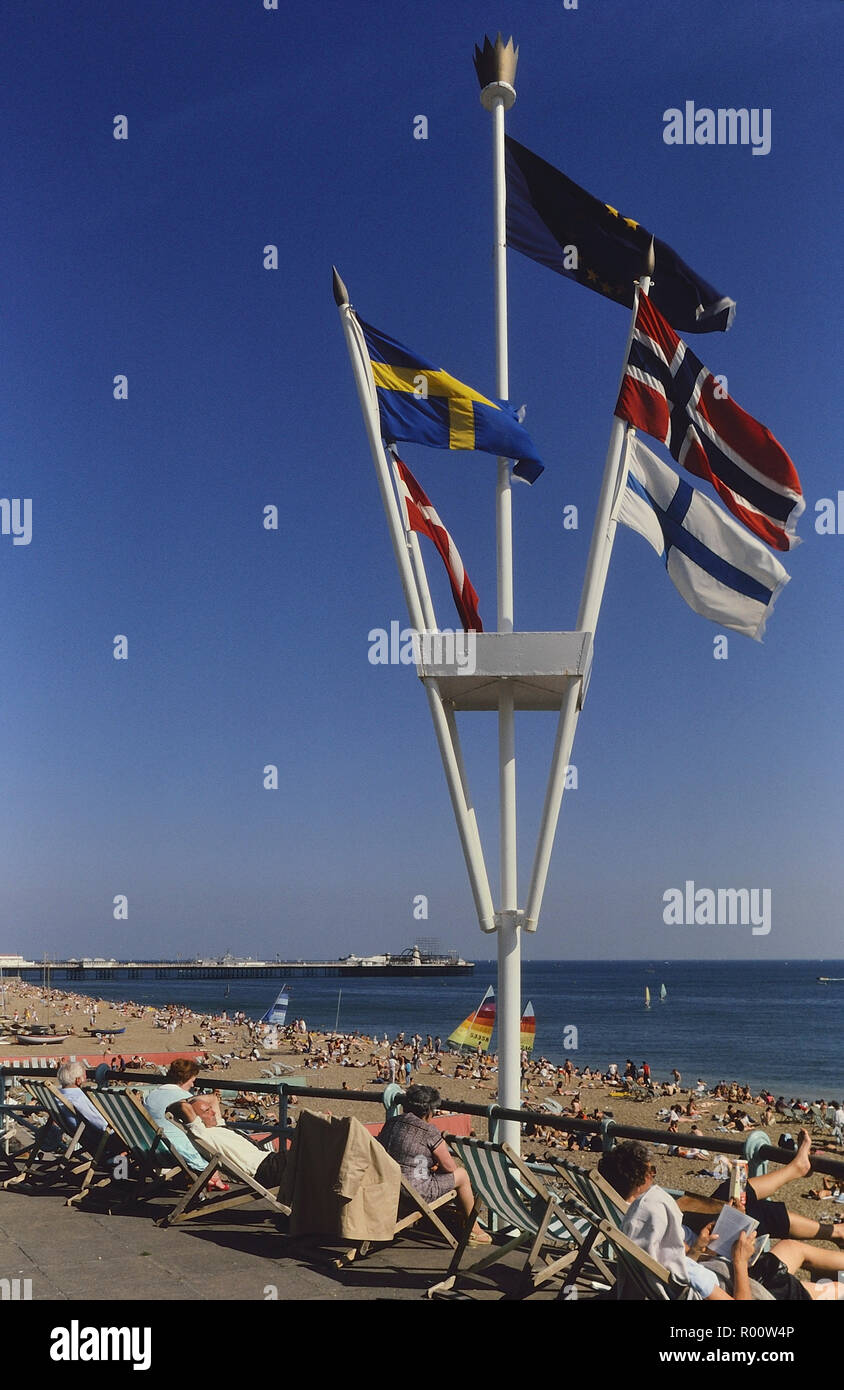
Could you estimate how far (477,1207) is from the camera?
547 centimetres

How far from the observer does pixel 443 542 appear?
25.8 ft

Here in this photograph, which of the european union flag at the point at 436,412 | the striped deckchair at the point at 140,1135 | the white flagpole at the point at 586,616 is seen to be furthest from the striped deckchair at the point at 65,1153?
the european union flag at the point at 436,412

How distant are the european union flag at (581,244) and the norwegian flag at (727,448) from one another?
25.4 inches

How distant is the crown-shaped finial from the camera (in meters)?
8.49

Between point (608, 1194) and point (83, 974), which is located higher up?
point (608, 1194)

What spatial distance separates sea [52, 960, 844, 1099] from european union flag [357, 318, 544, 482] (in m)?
14.3

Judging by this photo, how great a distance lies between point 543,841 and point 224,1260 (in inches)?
120

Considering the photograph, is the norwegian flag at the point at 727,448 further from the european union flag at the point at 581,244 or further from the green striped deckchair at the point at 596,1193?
the green striped deckchair at the point at 596,1193

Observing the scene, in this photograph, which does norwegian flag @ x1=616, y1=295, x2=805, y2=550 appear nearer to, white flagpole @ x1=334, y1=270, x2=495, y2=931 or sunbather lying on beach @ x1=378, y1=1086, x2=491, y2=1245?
white flagpole @ x1=334, y1=270, x2=495, y2=931

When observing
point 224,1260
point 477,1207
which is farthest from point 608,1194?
point 224,1260

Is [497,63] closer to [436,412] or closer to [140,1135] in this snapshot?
[436,412]

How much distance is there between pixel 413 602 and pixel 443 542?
0.65 metres

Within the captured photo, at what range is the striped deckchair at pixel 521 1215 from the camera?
5.21 meters
